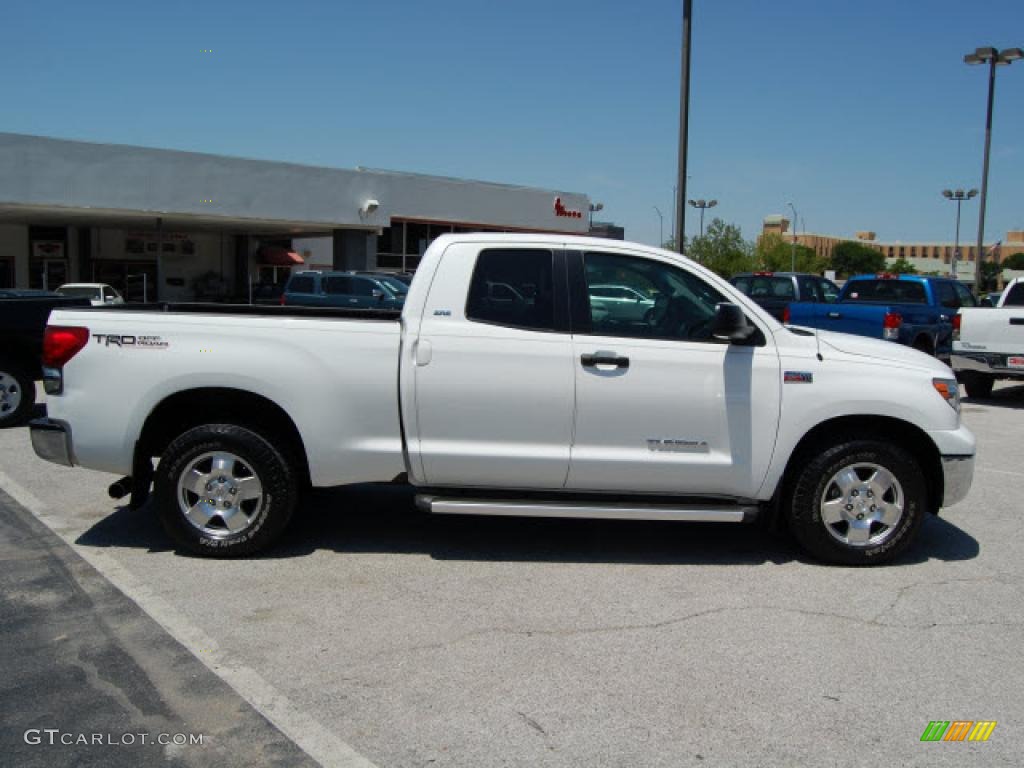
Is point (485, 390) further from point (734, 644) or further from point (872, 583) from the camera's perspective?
point (872, 583)

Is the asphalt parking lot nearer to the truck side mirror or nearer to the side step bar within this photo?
the side step bar

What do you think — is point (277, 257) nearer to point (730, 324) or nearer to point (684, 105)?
point (684, 105)

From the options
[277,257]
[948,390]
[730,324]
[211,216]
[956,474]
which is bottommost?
[956,474]

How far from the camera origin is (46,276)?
35250 mm

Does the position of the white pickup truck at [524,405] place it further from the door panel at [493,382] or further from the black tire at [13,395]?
the black tire at [13,395]

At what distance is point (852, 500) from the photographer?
5723 mm

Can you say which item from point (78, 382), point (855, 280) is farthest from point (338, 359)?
point (855, 280)

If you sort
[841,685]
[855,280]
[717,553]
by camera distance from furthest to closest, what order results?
[855,280] → [717,553] → [841,685]

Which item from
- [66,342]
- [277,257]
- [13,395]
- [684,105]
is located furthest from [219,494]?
[277,257]

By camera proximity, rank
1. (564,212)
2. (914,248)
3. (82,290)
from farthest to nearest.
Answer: (914,248) → (564,212) → (82,290)

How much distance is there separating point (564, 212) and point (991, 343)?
29.0 metres

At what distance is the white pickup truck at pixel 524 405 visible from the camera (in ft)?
18.1

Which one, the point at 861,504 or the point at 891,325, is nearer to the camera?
the point at 861,504

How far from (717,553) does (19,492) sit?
5.24 m
